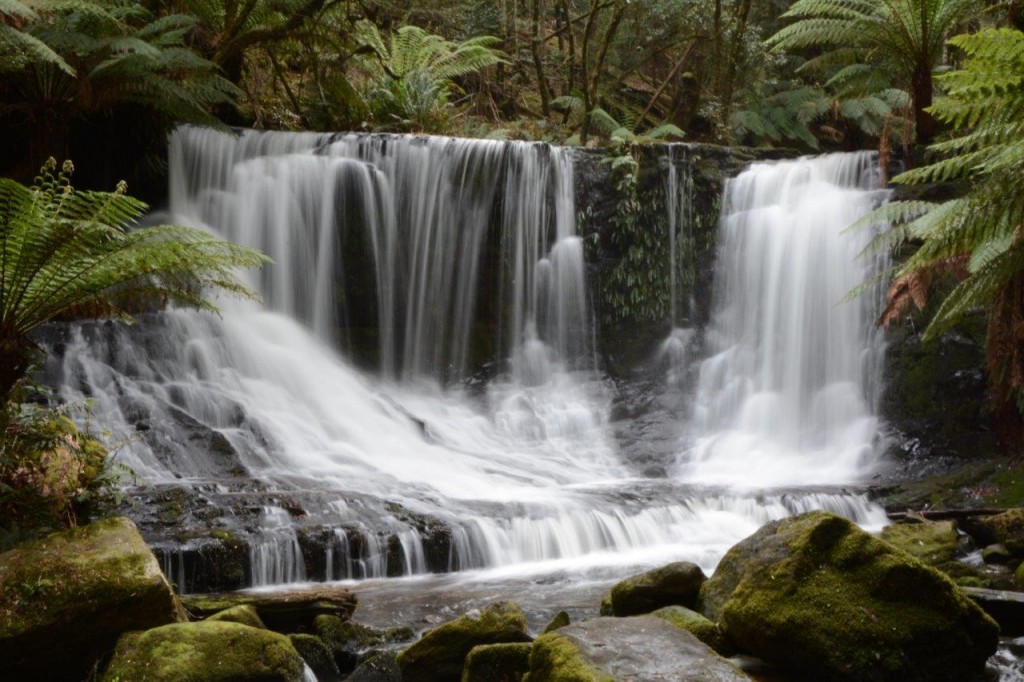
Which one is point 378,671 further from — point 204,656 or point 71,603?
point 71,603

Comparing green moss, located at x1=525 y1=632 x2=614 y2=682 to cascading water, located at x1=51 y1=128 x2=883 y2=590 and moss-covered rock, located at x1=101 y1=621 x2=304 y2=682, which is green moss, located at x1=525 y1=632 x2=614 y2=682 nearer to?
moss-covered rock, located at x1=101 y1=621 x2=304 y2=682

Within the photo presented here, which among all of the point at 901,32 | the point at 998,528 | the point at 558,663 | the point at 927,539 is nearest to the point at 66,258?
the point at 558,663

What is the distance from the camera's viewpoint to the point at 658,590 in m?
5.20

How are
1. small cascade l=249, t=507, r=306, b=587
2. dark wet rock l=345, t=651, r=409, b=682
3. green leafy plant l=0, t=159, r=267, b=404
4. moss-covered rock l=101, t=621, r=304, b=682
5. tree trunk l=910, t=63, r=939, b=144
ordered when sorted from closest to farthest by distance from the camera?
moss-covered rock l=101, t=621, r=304, b=682, dark wet rock l=345, t=651, r=409, b=682, green leafy plant l=0, t=159, r=267, b=404, small cascade l=249, t=507, r=306, b=587, tree trunk l=910, t=63, r=939, b=144

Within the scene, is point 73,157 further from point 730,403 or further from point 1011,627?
point 1011,627

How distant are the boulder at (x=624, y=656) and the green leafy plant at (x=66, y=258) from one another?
322cm

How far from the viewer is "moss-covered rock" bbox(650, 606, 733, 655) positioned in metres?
4.60

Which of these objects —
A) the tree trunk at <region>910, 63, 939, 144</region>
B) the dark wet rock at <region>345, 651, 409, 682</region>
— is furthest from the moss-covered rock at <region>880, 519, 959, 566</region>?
the tree trunk at <region>910, 63, 939, 144</region>

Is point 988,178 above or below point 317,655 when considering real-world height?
above

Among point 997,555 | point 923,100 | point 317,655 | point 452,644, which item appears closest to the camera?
point 452,644

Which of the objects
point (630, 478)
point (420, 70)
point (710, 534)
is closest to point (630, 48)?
point (420, 70)

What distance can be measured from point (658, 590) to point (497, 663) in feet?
4.34

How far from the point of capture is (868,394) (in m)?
11.0

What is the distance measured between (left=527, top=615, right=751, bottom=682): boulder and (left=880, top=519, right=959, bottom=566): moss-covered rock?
10.0 feet
